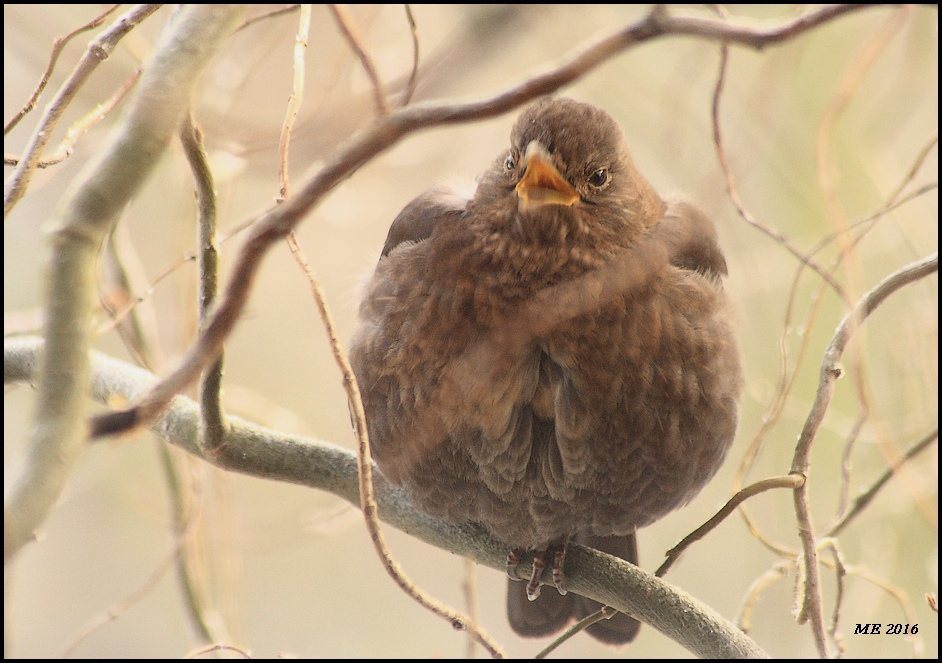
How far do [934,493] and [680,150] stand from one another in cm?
138

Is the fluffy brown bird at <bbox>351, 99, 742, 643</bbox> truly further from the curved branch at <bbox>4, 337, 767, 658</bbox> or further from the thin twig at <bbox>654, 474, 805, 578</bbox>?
the thin twig at <bbox>654, 474, 805, 578</bbox>

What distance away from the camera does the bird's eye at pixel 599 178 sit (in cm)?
189

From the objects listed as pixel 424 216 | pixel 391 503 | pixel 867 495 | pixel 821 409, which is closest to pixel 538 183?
pixel 424 216

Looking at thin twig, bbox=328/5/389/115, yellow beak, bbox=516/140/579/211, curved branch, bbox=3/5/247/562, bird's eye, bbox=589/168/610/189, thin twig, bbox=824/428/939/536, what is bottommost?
curved branch, bbox=3/5/247/562

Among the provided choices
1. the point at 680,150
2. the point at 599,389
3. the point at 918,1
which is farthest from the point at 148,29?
the point at 918,1

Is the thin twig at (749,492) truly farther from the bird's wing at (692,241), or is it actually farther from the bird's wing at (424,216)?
the bird's wing at (424,216)

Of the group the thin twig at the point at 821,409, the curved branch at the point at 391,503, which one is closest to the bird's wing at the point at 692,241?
the thin twig at the point at 821,409

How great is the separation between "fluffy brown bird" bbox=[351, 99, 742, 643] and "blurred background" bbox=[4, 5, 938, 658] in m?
0.22

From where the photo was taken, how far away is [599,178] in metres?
1.90

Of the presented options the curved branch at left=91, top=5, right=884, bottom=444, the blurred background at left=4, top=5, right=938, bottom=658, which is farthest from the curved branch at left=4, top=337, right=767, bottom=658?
the curved branch at left=91, top=5, right=884, bottom=444

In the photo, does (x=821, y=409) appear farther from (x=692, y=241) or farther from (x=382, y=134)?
(x=382, y=134)

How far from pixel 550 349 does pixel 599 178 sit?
0.43 m

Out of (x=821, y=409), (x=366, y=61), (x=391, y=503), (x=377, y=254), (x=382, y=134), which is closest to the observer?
(x=382, y=134)

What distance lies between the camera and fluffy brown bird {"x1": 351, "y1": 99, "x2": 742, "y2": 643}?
5.83 feet
